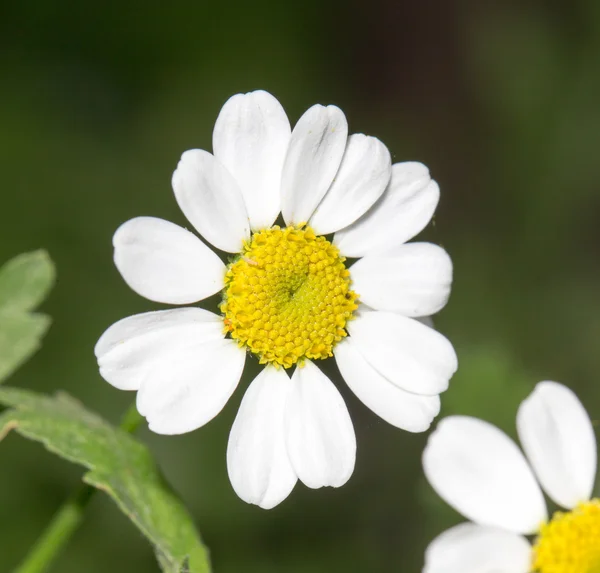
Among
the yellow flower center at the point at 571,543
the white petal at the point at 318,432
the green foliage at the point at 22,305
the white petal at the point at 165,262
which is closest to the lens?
the white petal at the point at 165,262

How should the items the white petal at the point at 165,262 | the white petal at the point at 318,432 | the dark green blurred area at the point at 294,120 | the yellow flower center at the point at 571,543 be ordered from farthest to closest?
the dark green blurred area at the point at 294,120 → the yellow flower center at the point at 571,543 → the white petal at the point at 318,432 → the white petal at the point at 165,262

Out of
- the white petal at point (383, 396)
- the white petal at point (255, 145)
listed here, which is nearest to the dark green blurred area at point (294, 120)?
the white petal at point (383, 396)

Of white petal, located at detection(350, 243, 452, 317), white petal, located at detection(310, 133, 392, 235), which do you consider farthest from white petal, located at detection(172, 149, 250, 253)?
white petal, located at detection(350, 243, 452, 317)

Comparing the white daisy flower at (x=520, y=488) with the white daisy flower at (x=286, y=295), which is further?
the white daisy flower at (x=520, y=488)

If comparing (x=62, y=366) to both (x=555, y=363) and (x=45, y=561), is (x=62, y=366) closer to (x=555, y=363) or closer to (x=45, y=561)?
(x=45, y=561)

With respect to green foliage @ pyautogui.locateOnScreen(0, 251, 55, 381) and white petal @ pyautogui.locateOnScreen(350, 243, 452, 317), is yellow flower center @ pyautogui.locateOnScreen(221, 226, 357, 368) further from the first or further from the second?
green foliage @ pyautogui.locateOnScreen(0, 251, 55, 381)

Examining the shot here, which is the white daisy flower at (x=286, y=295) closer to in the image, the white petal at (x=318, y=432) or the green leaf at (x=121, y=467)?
the white petal at (x=318, y=432)

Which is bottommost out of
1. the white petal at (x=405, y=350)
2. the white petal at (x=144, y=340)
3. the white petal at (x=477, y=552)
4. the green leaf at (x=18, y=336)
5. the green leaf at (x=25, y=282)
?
the green leaf at (x=18, y=336)
